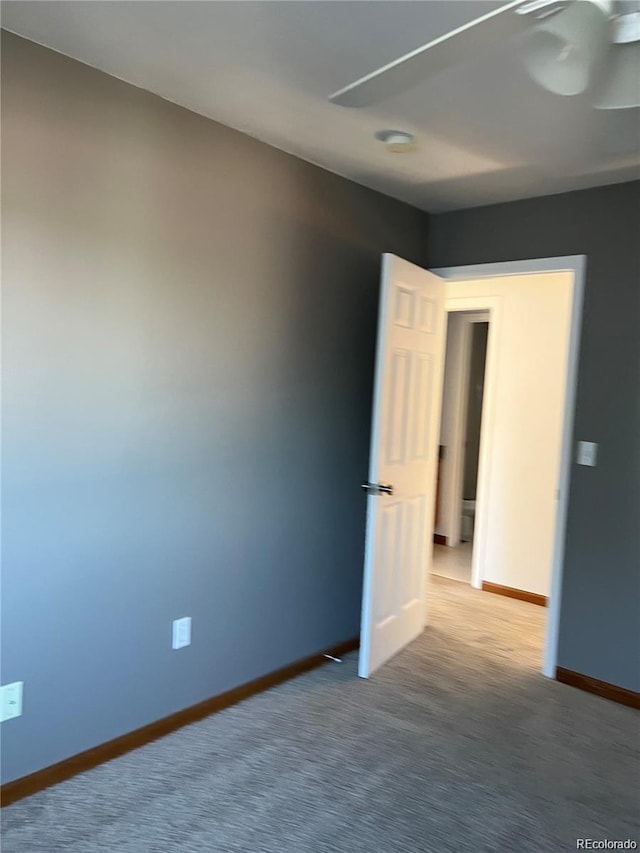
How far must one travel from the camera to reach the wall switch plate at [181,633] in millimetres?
2555

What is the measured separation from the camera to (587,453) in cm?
311

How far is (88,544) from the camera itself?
7.30 feet

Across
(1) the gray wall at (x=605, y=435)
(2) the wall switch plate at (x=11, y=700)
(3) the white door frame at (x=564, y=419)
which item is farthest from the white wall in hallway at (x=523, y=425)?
(2) the wall switch plate at (x=11, y=700)

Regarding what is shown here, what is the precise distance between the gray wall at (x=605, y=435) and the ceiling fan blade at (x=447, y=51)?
2001 mm

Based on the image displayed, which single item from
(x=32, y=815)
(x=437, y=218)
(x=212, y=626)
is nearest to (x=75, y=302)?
(x=212, y=626)

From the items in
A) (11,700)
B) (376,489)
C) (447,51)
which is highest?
(447,51)

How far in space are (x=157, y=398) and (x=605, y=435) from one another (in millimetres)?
2014

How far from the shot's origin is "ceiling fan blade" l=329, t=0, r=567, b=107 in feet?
3.63

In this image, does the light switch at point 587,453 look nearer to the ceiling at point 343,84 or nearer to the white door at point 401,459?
the white door at point 401,459

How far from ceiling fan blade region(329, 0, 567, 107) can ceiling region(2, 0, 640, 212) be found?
0.40 m

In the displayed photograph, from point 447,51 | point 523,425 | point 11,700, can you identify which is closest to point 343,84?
point 447,51

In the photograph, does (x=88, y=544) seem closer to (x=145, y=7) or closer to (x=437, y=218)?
(x=145, y=7)

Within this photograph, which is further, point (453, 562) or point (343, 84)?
point (453, 562)

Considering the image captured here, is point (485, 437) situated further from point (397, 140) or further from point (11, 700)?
point (11, 700)
